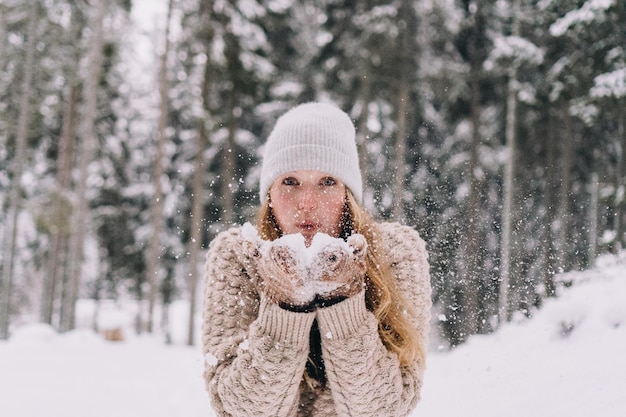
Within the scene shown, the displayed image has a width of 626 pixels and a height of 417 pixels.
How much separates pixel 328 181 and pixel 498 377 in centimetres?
304

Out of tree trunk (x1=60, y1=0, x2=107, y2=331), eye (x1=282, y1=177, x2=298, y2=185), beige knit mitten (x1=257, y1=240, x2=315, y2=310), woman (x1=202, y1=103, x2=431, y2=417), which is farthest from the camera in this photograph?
tree trunk (x1=60, y1=0, x2=107, y2=331)

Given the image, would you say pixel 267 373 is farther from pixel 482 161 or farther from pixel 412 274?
pixel 482 161

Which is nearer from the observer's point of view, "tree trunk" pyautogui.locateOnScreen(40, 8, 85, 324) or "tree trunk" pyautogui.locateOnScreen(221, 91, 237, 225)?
"tree trunk" pyautogui.locateOnScreen(40, 8, 85, 324)

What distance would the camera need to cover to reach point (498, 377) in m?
4.70

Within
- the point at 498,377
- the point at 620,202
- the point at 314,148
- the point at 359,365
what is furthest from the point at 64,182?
the point at 359,365

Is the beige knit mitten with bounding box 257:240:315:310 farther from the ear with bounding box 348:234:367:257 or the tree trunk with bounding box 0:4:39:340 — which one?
the tree trunk with bounding box 0:4:39:340

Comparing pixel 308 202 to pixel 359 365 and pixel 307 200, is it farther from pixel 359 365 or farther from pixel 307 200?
pixel 359 365

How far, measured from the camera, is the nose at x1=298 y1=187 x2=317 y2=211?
238 centimetres

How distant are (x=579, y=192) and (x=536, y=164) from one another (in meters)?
1.60

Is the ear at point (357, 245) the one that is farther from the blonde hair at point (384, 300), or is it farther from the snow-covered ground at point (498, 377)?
the snow-covered ground at point (498, 377)

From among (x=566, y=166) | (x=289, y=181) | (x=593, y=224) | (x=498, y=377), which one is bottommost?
(x=498, y=377)

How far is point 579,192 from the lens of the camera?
17.4 metres

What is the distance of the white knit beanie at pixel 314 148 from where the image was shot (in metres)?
2.61

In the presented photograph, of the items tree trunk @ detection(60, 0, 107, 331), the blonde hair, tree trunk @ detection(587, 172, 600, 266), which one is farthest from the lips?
tree trunk @ detection(60, 0, 107, 331)
